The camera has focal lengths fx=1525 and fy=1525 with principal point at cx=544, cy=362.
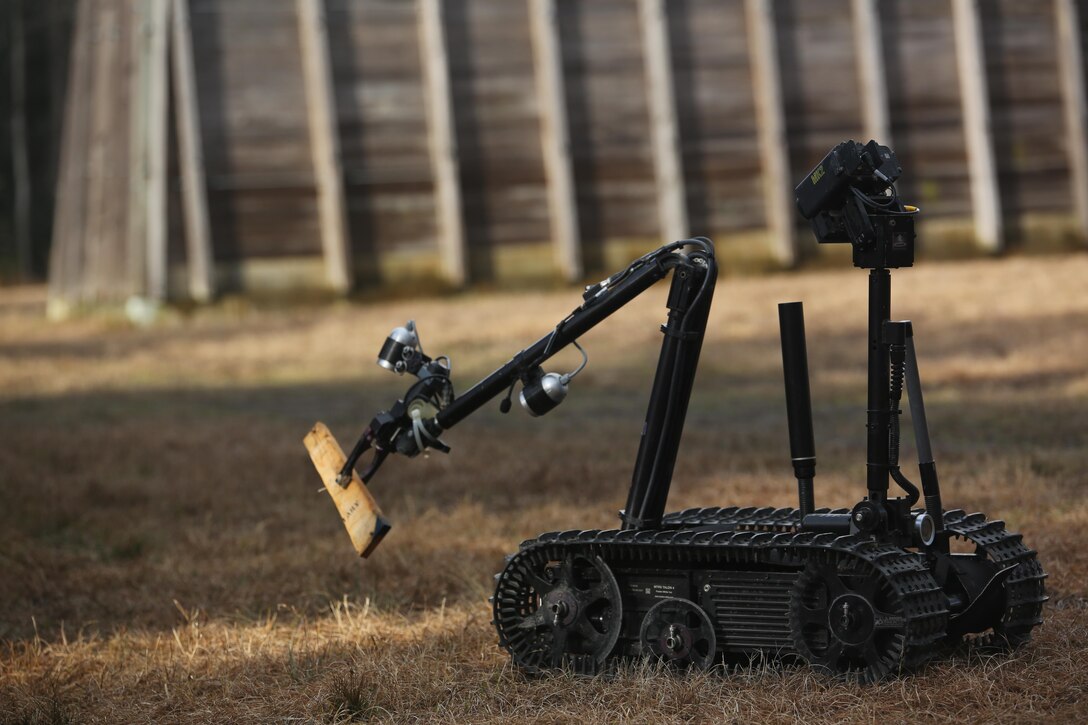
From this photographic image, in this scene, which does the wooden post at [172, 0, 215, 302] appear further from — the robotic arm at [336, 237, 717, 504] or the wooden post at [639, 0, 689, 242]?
the robotic arm at [336, 237, 717, 504]

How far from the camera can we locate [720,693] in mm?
5145

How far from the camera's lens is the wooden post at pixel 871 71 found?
2052 centimetres

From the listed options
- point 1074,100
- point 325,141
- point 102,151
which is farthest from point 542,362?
point 102,151

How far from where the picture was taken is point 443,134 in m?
19.9

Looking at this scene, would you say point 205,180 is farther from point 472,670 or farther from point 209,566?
point 472,670

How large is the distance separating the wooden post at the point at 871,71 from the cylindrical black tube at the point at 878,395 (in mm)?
15636

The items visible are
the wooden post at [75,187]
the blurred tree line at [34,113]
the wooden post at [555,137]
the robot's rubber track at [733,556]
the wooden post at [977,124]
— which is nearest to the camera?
the robot's rubber track at [733,556]

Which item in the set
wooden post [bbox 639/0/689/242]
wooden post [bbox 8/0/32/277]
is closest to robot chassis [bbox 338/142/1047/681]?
wooden post [bbox 639/0/689/242]

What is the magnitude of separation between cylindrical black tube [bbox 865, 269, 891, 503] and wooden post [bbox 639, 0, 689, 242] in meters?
14.9

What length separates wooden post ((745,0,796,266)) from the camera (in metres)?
20.3

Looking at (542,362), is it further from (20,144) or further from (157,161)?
(20,144)

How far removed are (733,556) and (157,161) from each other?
15.6 m

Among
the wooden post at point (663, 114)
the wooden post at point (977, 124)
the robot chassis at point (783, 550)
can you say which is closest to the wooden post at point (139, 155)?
the wooden post at point (663, 114)

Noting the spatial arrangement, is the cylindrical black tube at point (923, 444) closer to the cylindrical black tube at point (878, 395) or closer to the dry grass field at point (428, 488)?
the cylindrical black tube at point (878, 395)
